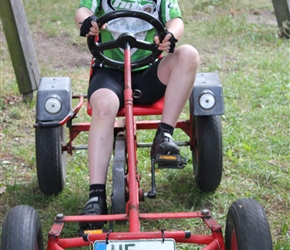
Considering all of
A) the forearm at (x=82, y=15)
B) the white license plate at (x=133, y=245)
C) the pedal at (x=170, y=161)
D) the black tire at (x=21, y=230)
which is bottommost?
the white license plate at (x=133, y=245)

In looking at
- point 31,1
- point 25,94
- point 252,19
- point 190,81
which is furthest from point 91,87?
point 31,1

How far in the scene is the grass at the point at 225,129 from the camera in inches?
148

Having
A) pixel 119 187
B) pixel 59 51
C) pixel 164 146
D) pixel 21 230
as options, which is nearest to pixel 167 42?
pixel 164 146

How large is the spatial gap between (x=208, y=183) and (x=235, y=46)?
3306 mm

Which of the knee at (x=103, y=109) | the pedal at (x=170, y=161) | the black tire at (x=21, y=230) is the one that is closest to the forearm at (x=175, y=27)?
the knee at (x=103, y=109)

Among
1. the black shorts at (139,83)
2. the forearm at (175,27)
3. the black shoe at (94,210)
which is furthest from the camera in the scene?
the forearm at (175,27)

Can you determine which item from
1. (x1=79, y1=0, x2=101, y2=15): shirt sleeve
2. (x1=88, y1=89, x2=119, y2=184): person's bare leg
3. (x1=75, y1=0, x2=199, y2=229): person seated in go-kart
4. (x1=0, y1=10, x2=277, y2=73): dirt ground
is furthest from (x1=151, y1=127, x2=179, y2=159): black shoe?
(x1=0, y1=10, x2=277, y2=73): dirt ground

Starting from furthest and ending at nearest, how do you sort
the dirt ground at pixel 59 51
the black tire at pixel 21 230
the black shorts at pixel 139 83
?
1. the dirt ground at pixel 59 51
2. the black shorts at pixel 139 83
3. the black tire at pixel 21 230

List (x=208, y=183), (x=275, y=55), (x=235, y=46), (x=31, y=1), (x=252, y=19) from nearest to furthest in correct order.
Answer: (x=208, y=183), (x=275, y=55), (x=235, y=46), (x=252, y=19), (x=31, y=1)

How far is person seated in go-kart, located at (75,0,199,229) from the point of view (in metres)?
3.12

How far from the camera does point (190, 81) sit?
3.36 metres

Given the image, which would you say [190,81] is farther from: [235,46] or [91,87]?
[235,46]

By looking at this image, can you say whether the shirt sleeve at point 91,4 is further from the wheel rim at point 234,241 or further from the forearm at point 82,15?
the wheel rim at point 234,241

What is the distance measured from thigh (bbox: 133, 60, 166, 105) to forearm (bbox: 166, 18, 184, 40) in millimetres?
192
